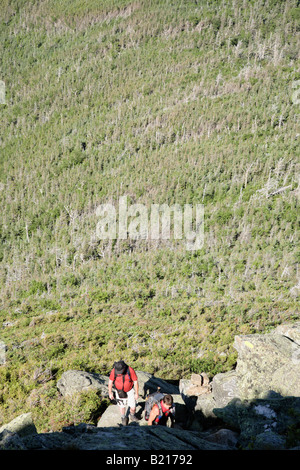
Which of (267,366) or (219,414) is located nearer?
(219,414)

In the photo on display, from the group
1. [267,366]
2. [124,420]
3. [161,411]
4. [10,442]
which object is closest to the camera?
[10,442]

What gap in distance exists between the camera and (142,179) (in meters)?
45.1

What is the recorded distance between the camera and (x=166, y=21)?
80.4 meters

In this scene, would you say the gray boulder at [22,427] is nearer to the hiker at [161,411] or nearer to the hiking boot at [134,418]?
the hiking boot at [134,418]

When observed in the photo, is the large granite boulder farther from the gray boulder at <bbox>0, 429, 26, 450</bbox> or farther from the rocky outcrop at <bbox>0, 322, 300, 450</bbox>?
the gray boulder at <bbox>0, 429, 26, 450</bbox>

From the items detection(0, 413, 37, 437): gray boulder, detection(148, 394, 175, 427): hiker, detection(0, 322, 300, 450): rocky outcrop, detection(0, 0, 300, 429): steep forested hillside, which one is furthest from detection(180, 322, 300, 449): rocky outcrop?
detection(0, 413, 37, 437): gray boulder

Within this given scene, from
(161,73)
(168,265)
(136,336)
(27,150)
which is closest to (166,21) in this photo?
(161,73)

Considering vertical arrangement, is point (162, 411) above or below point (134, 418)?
above

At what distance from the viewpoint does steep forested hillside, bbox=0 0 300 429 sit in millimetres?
14867

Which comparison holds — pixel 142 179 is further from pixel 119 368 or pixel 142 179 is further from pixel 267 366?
pixel 119 368

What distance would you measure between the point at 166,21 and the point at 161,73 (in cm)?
2342

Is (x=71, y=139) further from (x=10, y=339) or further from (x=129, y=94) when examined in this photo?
(x=10, y=339)

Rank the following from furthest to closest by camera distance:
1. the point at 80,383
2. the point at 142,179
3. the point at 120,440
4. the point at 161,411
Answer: the point at 142,179 → the point at 80,383 → the point at 161,411 → the point at 120,440

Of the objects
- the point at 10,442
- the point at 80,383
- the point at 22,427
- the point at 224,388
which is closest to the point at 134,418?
the point at 22,427
